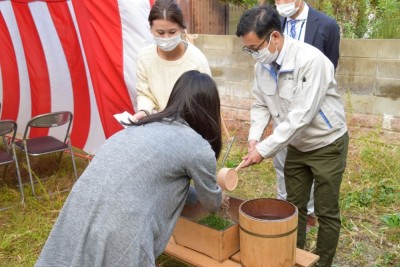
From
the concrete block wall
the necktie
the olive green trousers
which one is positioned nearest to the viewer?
the olive green trousers

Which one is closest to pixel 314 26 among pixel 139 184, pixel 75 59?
pixel 139 184

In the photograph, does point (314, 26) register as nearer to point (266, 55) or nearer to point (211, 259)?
point (266, 55)

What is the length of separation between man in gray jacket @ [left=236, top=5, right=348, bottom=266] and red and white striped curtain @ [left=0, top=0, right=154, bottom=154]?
152 centimetres

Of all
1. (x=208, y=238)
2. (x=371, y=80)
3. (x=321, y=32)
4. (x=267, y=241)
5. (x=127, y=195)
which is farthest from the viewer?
(x=371, y=80)

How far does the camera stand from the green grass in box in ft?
7.47

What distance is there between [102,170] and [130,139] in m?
0.17

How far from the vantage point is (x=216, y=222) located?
91.4 inches

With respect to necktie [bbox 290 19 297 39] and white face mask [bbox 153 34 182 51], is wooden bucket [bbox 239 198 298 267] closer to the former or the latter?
white face mask [bbox 153 34 182 51]

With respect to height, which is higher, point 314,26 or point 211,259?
point 314,26

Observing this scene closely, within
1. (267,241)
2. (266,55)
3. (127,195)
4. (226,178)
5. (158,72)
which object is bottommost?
(267,241)

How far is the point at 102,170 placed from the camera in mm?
1704

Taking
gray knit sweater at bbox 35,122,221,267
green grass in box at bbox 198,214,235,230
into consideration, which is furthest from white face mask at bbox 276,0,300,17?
gray knit sweater at bbox 35,122,221,267

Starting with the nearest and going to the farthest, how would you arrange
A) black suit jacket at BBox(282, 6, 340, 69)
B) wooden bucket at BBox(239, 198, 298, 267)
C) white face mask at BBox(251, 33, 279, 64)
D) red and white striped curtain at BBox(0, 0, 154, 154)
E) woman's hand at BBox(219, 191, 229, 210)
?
wooden bucket at BBox(239, 198, 298, 267) → woman's hand at BBox(219, 191, 229, 210) → white face mask at BBox(251, 33, 279, 64) → black suit jacket at BBox(282, 6, 340, 69) → red and white striped curtain at BBox(0, 0, 154, 154)

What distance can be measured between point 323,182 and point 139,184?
1.21m
